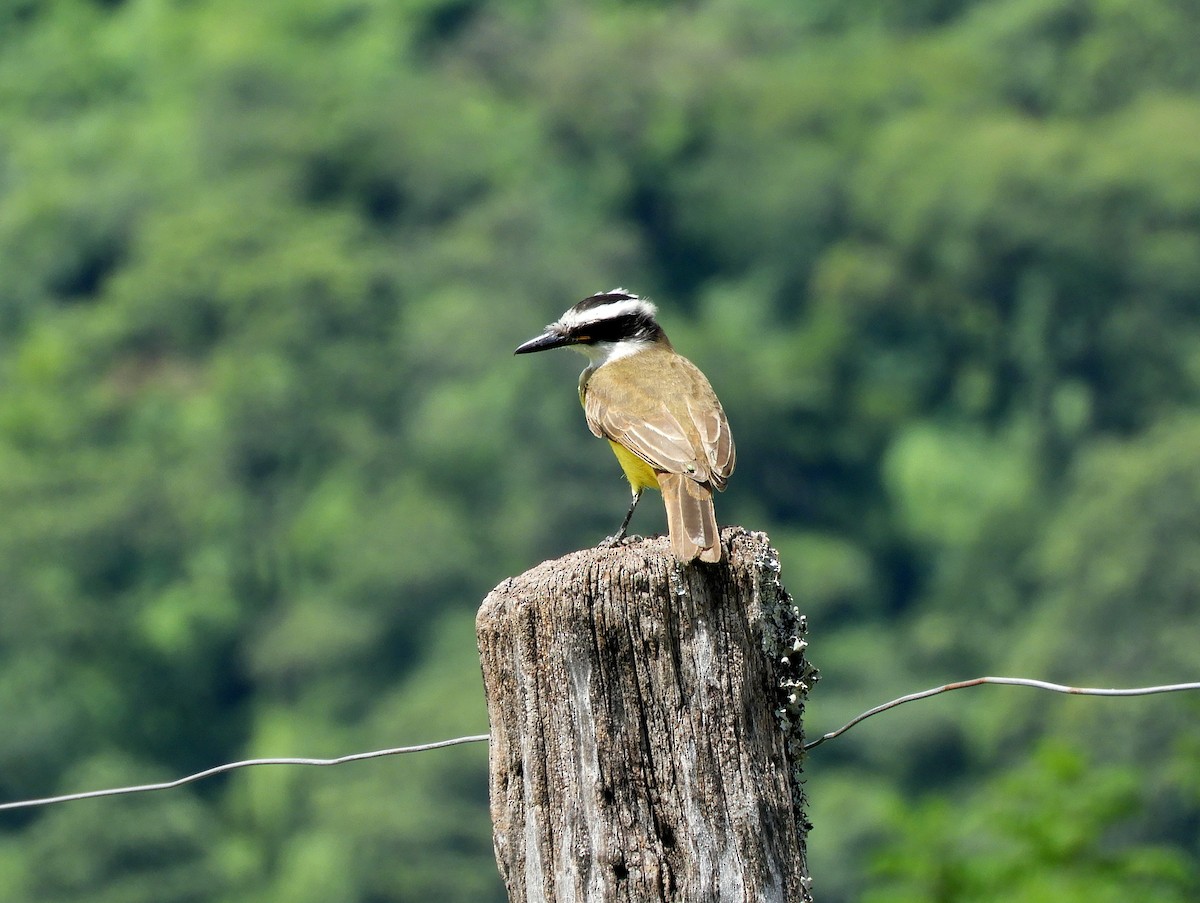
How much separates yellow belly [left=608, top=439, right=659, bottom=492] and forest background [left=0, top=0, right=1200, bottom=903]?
1518 inches

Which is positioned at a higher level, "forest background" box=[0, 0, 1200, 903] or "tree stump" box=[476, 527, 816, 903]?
"forest background" box=[0, 0, 1200, 903]

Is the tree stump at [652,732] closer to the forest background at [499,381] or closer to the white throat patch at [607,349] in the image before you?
the white throat patch at [607,349]

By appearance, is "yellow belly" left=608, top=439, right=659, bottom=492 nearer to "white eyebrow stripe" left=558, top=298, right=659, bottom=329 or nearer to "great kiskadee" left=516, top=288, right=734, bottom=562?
"great kiskadee" left=516, top=288, right=734, bottom=562

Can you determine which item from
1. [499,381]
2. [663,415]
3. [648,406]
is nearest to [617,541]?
[663,415]

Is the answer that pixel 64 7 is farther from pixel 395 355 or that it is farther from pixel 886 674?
pixel 886 674

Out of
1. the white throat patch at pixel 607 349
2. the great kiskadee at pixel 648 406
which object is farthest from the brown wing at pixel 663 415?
the white throat patch at pixel 607 349

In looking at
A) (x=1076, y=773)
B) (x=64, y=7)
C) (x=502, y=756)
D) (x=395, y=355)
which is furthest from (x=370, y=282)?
(x=502, y=756)

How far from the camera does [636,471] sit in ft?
22.8

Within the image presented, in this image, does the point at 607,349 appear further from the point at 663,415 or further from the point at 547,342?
the point at 663,415

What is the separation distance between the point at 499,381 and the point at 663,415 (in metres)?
65.7

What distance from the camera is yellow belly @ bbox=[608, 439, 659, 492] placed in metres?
6.83

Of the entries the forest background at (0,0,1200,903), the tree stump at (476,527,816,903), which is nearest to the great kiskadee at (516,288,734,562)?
the tree stump at (476,527,816,903)

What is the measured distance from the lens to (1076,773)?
34.7 feet

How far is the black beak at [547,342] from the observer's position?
7266 millimetres
